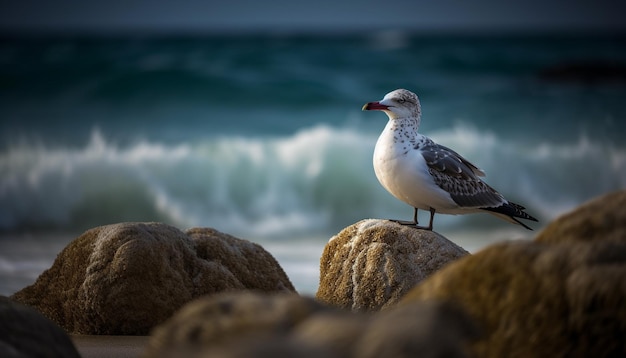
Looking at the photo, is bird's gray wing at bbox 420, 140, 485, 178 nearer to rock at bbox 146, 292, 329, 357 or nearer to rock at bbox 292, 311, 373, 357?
rock at bbox 146, 292, 329, 357

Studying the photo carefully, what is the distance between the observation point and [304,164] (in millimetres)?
16422

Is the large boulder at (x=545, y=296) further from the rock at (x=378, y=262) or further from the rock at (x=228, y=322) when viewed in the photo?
the rock at (x=378, y=262)

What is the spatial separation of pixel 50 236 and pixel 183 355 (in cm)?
1173

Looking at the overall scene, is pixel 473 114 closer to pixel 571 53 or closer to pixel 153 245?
pixel 571 53

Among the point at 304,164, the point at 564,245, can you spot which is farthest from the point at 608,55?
the point at 564,245

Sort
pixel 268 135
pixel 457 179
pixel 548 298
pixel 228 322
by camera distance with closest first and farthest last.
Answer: pixel 228 322 < pixel 548 298 < pixel 457 179 < pixel 268 135

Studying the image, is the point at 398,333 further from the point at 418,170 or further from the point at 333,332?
the point at 418,170

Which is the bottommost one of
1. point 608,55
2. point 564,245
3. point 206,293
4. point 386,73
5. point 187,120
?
point 206,293

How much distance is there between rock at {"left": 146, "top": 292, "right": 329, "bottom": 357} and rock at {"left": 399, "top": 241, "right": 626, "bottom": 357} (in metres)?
0.85

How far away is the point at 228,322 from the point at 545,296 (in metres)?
1.43

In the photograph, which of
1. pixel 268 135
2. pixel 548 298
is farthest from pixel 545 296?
pixel 268 135

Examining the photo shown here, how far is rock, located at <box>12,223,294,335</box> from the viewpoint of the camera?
605cm

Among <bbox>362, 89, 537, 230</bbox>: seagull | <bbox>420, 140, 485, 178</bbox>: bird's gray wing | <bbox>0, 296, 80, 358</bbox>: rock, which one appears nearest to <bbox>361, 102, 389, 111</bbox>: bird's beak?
<bbox>362, 89, 537, 230</bbox>: seagull

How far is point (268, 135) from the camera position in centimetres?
Answer: 1820
